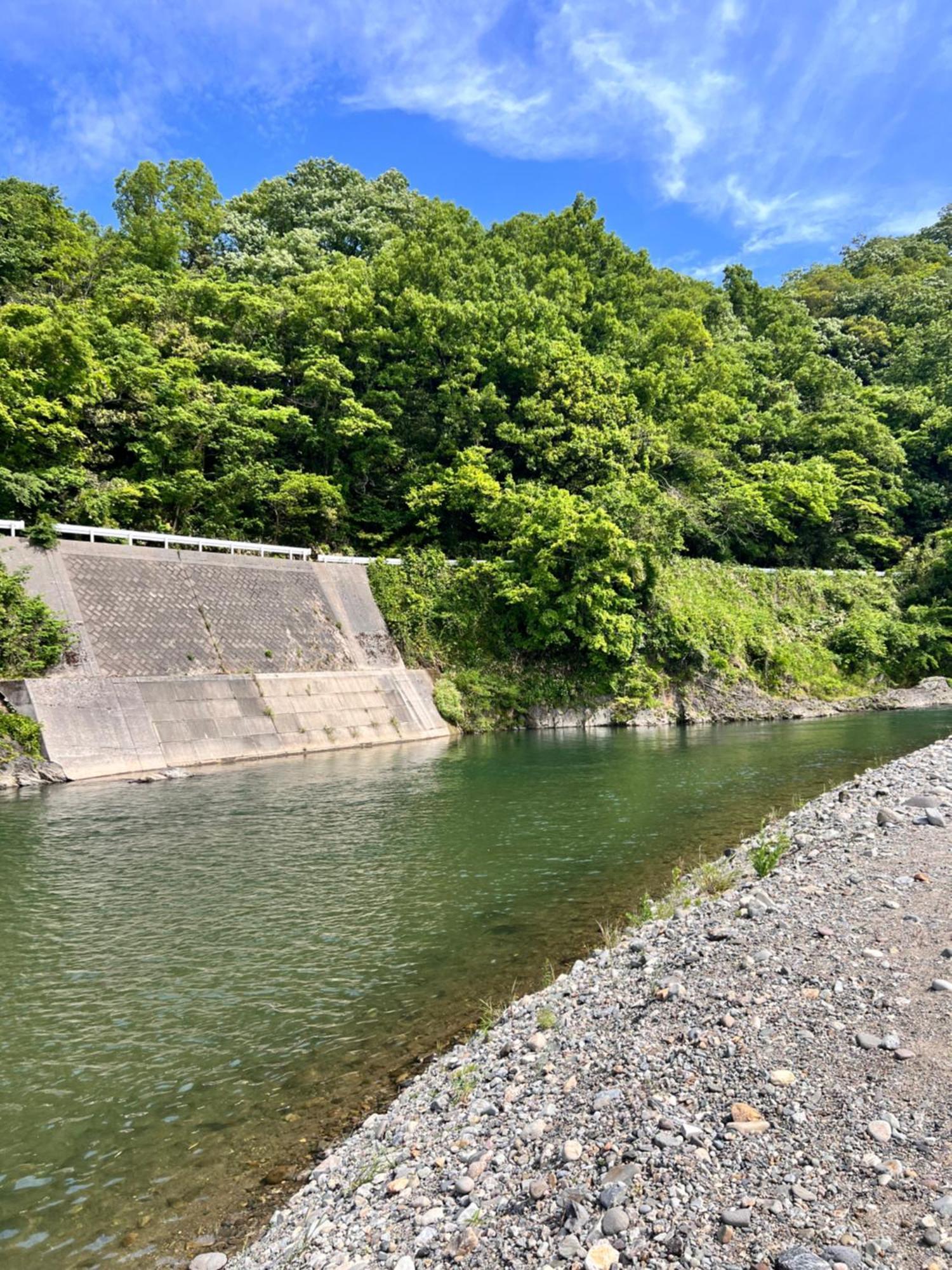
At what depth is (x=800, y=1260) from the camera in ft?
9.57

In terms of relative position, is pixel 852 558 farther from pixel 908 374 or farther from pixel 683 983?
pixel 683 983

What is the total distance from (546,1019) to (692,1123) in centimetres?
200

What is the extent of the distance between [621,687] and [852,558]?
24595 mm

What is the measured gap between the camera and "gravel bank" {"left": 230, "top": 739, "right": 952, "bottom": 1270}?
3.22 m

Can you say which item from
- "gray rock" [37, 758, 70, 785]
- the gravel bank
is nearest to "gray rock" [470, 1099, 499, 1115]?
the gravel bank

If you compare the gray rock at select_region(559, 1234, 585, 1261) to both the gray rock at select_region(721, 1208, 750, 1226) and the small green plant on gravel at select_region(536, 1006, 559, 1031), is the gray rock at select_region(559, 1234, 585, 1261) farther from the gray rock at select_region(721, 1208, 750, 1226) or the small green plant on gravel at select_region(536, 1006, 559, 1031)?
the small green plant on gravel at select_region(536, 1006, 559, 1031)

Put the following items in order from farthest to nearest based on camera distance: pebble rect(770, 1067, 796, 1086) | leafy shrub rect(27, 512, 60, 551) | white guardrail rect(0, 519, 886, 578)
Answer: white guardrail rect(0, 519, 886, 578) → leafy shrub rect(27, 512, 60, 551) → pebble rect(770, 1067, 796, 1086)

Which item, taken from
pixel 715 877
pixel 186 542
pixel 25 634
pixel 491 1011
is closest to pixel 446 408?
pixel 186 542

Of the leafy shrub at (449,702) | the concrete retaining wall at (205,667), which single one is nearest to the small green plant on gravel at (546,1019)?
the concrete retaining wall at (205,667)

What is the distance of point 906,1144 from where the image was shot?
138 inches

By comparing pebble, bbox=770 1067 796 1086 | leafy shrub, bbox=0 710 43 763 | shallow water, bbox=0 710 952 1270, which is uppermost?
leafy shrub, bbox=0 710 43 763

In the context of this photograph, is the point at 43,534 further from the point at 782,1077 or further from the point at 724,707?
the point at 724,707

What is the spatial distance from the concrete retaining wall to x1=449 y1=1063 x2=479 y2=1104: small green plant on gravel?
52.9ft

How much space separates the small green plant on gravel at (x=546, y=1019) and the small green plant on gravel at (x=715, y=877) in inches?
117
